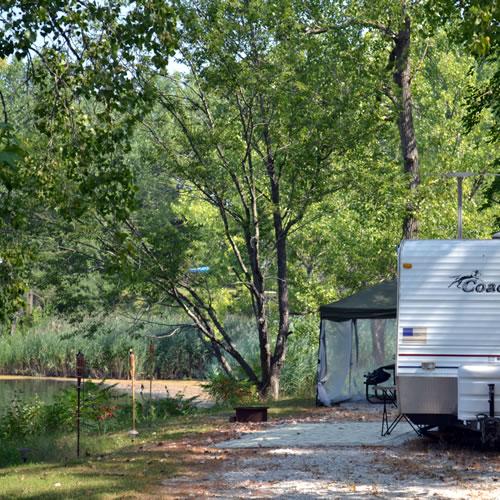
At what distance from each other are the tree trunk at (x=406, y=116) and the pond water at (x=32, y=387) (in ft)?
32.5

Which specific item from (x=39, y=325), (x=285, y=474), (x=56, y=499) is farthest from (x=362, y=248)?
(x=56, y=499)

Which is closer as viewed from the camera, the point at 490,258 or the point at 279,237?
the point at 490,258

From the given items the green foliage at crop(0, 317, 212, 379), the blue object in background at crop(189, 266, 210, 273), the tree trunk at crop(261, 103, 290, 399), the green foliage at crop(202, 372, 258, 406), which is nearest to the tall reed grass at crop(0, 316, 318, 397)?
the green foliage at crop(0, 317, 212, 379)

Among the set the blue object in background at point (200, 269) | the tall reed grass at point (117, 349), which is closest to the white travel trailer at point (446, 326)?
the blue object in background at point (200, 269)

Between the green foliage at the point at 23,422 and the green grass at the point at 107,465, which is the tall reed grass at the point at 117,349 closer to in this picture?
the green foliage at the point at 23,422

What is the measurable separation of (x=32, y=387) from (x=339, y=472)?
22.8 meters

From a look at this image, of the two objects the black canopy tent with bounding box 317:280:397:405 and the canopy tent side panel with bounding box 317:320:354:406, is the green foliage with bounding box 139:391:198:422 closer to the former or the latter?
the black canopy tent with bounding box 317:280:397:405

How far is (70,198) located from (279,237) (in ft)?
47.4

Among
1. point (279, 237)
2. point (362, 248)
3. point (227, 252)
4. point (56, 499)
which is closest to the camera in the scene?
point (56, 499)

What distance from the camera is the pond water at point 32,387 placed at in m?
30.4

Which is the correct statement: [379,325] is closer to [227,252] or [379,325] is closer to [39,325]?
[227,252]

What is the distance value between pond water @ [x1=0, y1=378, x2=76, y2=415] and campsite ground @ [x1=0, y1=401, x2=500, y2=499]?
13.6m

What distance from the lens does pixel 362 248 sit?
107 ft

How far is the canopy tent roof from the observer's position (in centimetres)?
2375
